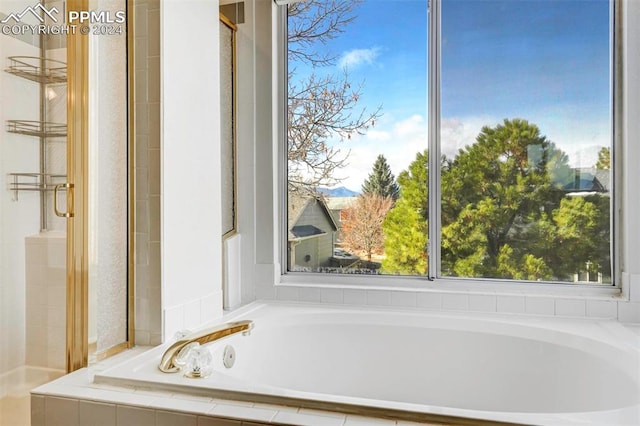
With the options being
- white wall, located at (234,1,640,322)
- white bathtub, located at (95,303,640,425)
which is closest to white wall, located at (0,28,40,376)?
white bathtub, located at (95,303,640,425)

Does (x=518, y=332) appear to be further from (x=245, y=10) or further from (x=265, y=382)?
(x=245, y=10)

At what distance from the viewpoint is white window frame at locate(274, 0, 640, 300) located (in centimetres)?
200

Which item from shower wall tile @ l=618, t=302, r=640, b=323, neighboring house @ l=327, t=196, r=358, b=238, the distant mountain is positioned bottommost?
shower wall tile @ l=618, t=302, r=640, b=323

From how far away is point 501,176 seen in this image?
221cm

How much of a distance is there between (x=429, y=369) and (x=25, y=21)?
77.2 inches

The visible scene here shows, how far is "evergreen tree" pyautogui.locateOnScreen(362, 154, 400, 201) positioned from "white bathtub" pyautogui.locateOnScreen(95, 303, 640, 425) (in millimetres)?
608

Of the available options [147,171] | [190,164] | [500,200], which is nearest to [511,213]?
[500,200]

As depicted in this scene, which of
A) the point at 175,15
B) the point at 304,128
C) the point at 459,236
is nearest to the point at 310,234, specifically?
the point at 304,128

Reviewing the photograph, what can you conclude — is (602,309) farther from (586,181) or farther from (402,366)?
(402,366)

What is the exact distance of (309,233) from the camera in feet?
8.35

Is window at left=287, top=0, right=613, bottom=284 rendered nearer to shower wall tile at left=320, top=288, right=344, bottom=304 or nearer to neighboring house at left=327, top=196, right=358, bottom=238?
neighboring house at left=327, top=196, right=358, bottom=238

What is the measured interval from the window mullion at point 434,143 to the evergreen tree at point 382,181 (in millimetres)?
187

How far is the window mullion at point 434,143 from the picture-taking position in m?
2.30

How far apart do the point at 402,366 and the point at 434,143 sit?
109 centimetres
